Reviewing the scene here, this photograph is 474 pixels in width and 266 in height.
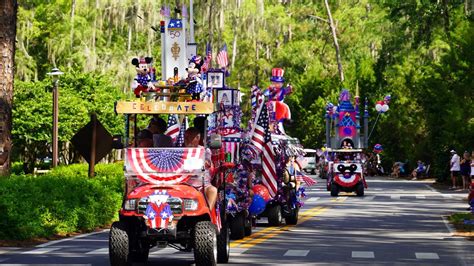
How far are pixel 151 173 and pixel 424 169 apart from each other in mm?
62087

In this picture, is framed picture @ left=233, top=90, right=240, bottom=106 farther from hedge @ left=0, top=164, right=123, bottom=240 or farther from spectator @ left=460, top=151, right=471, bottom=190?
spectator @ left=460, top=151, right=471, bottom=190

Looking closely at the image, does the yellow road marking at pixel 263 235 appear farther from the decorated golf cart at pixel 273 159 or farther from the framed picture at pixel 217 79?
the framed picture at pixel 217 79

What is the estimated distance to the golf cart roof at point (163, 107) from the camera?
17.0m

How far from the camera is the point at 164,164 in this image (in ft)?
54.7

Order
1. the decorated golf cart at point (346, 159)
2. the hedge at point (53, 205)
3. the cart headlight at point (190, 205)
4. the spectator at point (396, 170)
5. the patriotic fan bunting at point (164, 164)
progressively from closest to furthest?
the cart headlight at point (190, 205) → the patriotic fan bunting at point (164, 164) → the hedge at point (53, 205) → the decorated golf cart at point (346, 159) → the spectator at point (396, 170)

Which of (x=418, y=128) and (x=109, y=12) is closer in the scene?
(x=109, y=12)

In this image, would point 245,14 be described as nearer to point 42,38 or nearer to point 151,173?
point 42,38

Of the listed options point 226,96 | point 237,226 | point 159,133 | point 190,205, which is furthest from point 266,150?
point 190,205

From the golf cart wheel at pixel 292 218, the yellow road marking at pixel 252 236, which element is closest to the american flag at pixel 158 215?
the yellow road marking at pixel 252 236

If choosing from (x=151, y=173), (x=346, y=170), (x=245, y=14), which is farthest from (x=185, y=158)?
(x=245, y=14)

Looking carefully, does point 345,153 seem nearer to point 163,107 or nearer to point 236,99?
point 236,99

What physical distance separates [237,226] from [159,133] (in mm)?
5408

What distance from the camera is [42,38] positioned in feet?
230

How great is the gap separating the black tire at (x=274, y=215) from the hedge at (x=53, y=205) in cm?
378
